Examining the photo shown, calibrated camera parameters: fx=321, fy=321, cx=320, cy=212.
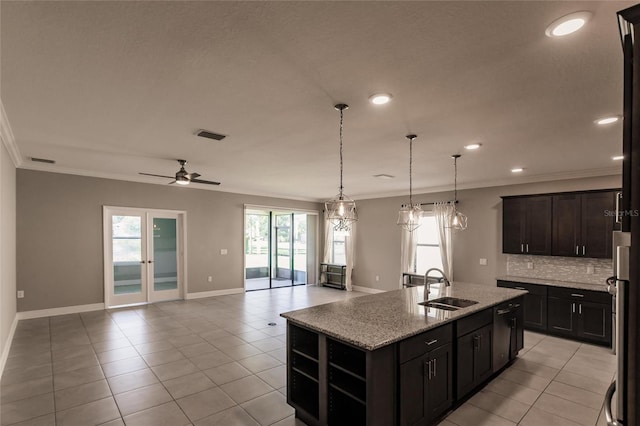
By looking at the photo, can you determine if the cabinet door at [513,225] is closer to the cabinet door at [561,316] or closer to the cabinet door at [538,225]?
the cabinet door at [538,225]

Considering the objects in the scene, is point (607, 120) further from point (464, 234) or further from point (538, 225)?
point (464, 234)

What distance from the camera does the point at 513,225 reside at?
227 inches

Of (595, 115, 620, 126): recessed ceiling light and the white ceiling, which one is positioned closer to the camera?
the white ceiling

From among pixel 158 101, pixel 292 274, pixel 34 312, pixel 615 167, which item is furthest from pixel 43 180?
pixel 615 167

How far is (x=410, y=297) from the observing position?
3.71 metres

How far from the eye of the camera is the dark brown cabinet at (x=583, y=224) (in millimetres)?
4855

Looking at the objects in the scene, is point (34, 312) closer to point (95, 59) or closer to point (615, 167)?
point (95, 59)

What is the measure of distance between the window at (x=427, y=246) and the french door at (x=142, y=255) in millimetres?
5501

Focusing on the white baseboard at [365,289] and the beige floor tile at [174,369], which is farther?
the white baseboard at [365,289]

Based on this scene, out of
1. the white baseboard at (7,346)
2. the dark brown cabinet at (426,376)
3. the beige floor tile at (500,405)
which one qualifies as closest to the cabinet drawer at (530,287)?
the beige floor tile at (500,405)

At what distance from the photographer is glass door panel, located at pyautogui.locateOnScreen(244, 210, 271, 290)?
395 inches

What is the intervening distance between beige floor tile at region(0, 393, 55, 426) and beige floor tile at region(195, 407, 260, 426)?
1.40 meters

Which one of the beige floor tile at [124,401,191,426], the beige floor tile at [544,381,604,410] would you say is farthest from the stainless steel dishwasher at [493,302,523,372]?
the beige floor tile at [124,401,191,426]

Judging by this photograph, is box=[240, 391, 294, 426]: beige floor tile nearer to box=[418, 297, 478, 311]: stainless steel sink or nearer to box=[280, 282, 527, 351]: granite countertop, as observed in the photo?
box=[280, 282, 527, 351]: granite countertop
